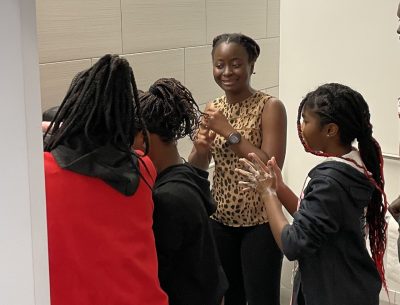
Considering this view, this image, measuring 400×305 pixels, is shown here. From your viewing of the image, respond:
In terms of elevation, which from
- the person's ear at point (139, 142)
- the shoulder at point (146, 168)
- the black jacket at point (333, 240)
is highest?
the person's ear at point (139, 142)

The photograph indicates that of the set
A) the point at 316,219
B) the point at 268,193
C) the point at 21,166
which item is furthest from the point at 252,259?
the point at 21,166

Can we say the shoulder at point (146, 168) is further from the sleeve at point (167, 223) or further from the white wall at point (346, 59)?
the white wall at point (346, 59)

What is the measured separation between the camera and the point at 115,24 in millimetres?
2199

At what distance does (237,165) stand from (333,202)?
633 millimetres

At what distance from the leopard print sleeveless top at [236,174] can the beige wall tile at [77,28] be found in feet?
1.68

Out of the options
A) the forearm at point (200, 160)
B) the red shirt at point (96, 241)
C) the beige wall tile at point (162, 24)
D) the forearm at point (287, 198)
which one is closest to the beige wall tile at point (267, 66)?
the beige wall tile at point (162, 24)

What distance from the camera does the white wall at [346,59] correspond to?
287 cm

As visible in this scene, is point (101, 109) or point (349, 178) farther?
point (349, 178)

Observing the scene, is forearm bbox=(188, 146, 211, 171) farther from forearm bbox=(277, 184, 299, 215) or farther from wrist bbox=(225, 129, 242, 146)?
forearm bbox=(277, 184, 299, 215)

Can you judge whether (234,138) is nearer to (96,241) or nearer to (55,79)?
(55,79)

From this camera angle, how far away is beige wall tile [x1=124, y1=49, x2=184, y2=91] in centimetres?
231

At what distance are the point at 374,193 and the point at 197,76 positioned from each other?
1185mm

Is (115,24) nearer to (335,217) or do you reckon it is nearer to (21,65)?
(335,217)

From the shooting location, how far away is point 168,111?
1.54 meters
